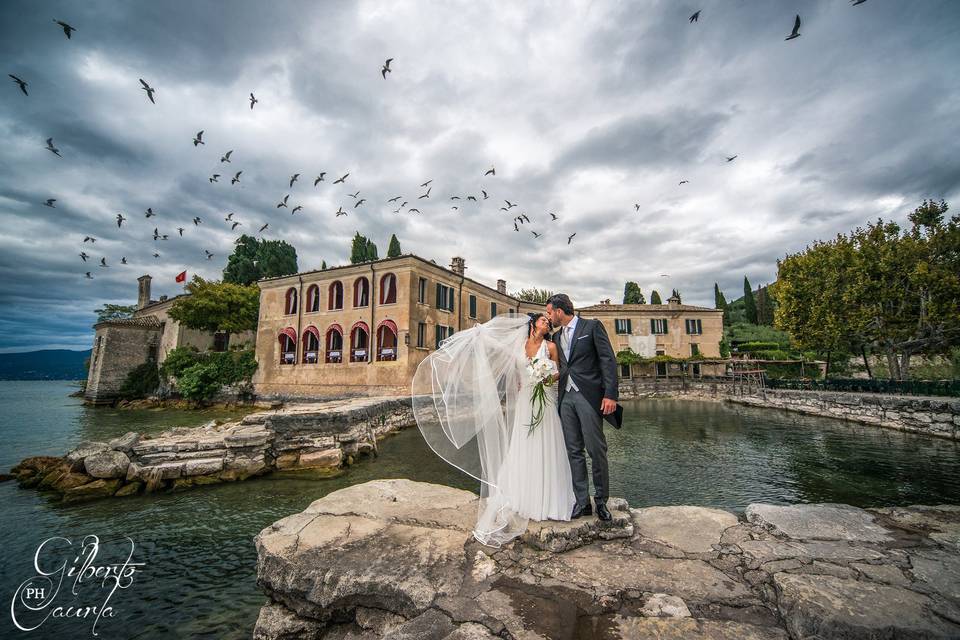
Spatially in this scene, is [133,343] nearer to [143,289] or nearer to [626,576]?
[143,289]

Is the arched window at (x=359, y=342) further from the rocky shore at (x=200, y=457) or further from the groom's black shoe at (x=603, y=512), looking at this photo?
the groom's black shoe at (x=603, y=512)

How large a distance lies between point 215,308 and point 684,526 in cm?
3413

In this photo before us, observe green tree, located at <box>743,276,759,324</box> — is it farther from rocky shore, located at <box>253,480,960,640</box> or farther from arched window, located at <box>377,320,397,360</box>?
rocky shore, located at <box>253,480,960,640</box>

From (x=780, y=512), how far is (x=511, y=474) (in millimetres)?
2628

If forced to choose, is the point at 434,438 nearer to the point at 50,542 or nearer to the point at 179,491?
the point at 50,542

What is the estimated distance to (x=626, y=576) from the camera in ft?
9.24

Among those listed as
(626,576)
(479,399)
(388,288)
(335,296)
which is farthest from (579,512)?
(335,296)

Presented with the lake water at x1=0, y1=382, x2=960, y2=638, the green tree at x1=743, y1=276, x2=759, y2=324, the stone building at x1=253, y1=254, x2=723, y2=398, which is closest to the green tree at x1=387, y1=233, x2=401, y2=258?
the stone building at x1=253, y1=254, x2=723, y2=398

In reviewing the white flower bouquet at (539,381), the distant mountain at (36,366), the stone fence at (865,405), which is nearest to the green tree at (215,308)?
the white flower bouquet at (539,381)

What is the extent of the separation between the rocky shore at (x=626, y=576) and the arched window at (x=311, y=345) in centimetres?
2301

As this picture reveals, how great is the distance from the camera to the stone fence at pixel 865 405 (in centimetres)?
1302

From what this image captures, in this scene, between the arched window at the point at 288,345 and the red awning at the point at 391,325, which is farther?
the arched window at the point at 288,345

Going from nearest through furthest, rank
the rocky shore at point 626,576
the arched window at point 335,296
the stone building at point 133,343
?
1. the rocky shore at point 626,576
2. the arched window at point 335,296
3. the stone building at point 133,343

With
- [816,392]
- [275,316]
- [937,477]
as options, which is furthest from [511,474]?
[275,316]
